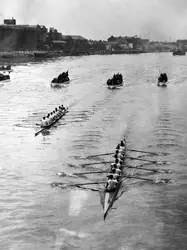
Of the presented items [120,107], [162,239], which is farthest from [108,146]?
[120,107]

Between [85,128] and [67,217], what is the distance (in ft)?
91.8

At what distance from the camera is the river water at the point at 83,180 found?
2598cm

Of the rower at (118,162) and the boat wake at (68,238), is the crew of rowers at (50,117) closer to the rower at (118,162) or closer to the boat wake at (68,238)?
the rower at (118,162)

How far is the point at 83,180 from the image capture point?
34531 millimetres

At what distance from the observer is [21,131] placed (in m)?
54.3

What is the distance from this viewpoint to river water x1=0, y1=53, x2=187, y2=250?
1023 inches

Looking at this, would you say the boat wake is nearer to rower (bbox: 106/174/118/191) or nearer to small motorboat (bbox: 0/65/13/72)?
rower (bbox: 106/174/118/191)

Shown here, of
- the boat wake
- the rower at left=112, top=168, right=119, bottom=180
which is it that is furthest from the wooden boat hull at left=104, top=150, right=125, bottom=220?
the boat wake

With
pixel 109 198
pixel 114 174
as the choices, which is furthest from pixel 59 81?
pixel 109 198

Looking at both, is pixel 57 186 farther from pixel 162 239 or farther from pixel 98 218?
pixel 162 239


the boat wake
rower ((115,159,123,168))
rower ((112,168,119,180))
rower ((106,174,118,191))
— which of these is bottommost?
the boat wake

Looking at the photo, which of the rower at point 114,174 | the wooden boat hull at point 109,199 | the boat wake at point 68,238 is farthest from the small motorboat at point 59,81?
the boat wake at point 68,238

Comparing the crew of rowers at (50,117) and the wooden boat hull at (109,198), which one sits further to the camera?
the crew of rowers at (50,117)

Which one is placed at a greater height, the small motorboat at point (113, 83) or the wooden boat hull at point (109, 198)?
the small motorboat at point (113, 83)
